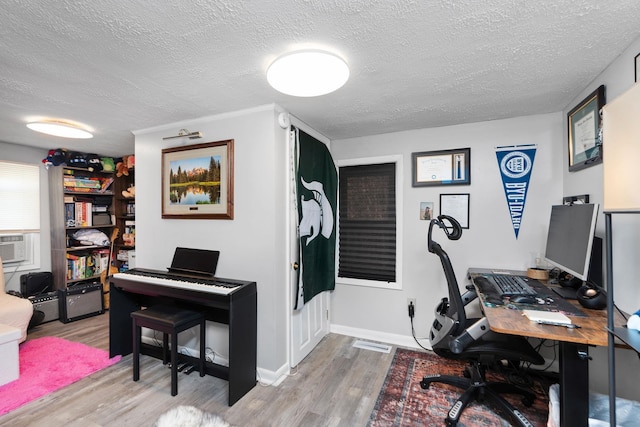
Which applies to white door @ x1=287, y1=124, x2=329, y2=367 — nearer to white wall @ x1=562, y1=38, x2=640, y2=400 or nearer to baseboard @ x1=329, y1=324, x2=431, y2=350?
baseboard @ x1=329, y1=324, x2=431, y2=350

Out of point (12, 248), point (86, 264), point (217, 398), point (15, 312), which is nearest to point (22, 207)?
point (12, 248)

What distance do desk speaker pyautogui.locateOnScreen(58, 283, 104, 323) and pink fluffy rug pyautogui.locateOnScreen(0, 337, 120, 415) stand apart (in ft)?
1.56

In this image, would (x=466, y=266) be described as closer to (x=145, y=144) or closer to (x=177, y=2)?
(x=177, y=2)

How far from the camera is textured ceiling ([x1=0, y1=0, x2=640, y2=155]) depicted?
1.17 m

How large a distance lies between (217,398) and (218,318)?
0.58 m

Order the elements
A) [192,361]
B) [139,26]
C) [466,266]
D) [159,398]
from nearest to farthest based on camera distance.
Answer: [139,26] → [159,398] → [192,361] → [466,266]

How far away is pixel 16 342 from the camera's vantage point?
2242 millimetres

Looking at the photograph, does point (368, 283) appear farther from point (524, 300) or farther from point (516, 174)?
point (516, 174)

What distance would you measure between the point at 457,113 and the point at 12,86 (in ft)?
10.5

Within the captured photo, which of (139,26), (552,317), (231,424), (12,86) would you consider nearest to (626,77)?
(552,317)

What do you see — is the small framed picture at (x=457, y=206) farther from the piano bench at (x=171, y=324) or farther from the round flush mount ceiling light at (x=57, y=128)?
the round flush mount ceiling light at (x=57, y=128)

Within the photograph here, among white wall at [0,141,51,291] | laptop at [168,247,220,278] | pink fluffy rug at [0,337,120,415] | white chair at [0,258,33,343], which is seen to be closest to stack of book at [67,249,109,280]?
white wall at [0,141,51,291]

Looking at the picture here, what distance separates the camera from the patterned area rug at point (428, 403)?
1808 mm

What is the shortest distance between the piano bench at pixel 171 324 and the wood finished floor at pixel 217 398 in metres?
0.15
